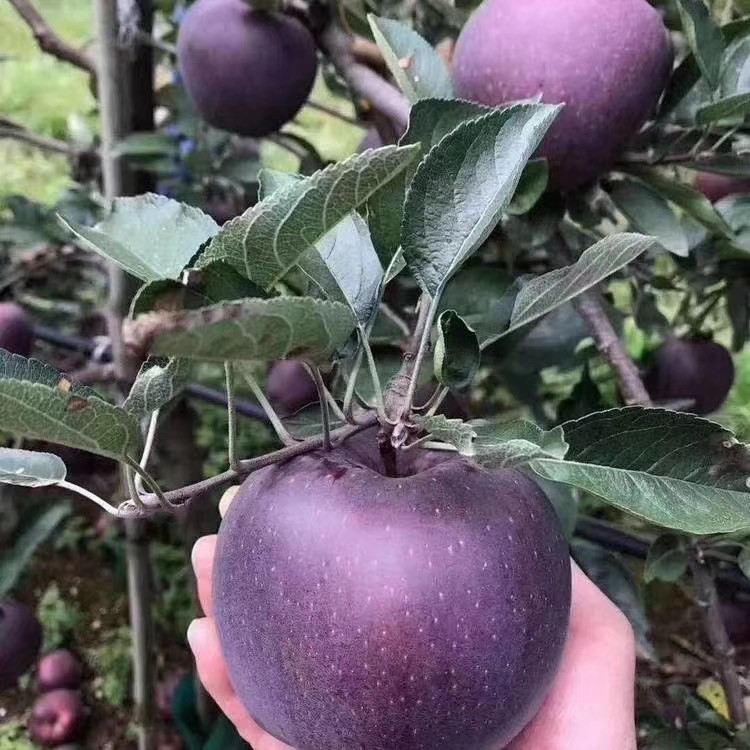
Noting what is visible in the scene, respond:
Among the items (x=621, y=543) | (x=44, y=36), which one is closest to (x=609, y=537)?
(x=621, y=543)

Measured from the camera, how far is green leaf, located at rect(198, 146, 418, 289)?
1.06 feet

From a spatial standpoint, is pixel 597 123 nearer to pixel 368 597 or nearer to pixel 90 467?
pixel 368 597

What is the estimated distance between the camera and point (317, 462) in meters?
0.43

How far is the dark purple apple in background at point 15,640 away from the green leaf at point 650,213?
732 mm

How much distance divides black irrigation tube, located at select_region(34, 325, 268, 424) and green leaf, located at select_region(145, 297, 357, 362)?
1.87 feet

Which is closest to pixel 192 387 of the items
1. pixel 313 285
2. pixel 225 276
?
pixel 313 285

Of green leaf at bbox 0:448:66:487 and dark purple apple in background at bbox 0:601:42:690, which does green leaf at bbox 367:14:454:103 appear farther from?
dark purple apple in background at bbox 0:601:42:690

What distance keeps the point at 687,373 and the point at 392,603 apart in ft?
2.17

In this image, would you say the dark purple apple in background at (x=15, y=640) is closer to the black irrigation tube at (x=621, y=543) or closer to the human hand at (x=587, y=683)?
the human hand at (x=587, y=683)

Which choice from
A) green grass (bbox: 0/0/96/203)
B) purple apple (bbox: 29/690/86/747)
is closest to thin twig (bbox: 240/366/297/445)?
purple apple (bbox: 29/690/86/747)

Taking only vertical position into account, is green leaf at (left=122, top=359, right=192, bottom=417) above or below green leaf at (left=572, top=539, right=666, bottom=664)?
above

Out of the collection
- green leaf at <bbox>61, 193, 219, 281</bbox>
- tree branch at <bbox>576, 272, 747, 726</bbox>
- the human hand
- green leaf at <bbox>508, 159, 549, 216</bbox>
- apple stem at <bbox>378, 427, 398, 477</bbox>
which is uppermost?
green leaf at <bbox>61, 193, 219, 281</bbox>

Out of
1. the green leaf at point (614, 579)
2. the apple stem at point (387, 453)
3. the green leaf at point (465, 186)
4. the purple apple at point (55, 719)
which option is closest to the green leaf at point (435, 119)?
the green leaf at point (465, 186)

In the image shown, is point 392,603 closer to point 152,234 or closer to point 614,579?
point 152,234
